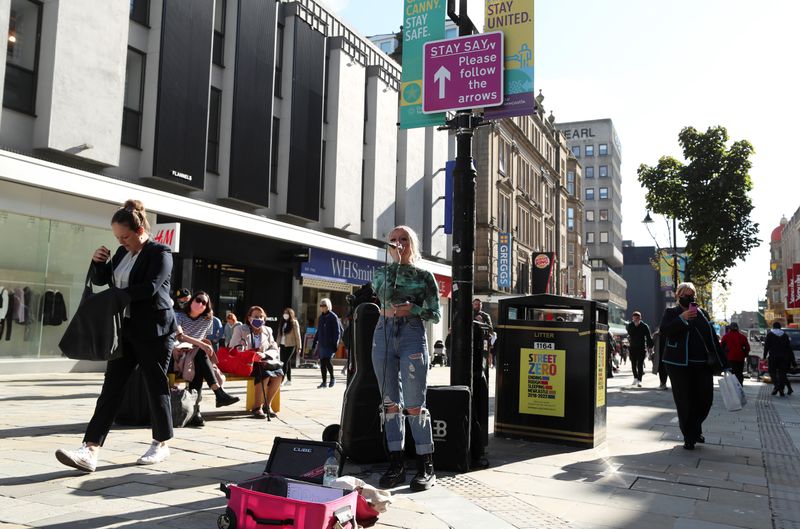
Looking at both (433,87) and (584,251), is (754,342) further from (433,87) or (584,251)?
(584,251)

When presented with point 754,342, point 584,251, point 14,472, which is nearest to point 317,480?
point 14,472

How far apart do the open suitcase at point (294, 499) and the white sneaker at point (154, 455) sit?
155cm

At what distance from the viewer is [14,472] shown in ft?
15.1

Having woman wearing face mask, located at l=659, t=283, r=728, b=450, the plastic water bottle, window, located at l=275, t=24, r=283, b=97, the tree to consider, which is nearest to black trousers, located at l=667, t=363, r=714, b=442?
woman wearing face mask, located at l=659, t=283, r=728, b=450

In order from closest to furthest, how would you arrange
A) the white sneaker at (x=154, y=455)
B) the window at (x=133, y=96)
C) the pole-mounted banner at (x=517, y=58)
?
the white sneaker at (x=154, y=455) < the pole-mounted banner at (x=517, y=58) < the window at (x=133, y=96)

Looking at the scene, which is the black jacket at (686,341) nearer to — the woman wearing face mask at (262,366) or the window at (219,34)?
the woman wearing face mask at (262,366)

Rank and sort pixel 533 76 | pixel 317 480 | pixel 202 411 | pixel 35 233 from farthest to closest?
pixel 35 233 < pixel 202 411 < pixel 533 76 < pixel 317 480

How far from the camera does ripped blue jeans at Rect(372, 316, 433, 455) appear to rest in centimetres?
475

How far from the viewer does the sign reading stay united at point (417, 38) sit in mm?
7273

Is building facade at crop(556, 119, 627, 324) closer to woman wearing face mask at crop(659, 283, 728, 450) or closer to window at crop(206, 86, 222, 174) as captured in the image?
window at crop(206, 86, 222, 174)

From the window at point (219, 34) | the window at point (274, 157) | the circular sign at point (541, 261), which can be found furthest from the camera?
the circular sign at point (541, 261)

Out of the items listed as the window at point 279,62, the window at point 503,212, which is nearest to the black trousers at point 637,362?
the window at point 279,62

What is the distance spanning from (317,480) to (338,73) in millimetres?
21237

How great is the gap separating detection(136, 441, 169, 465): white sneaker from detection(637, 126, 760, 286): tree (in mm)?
23081
